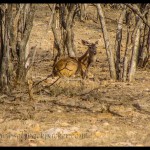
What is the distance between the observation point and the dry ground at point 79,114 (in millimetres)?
5548

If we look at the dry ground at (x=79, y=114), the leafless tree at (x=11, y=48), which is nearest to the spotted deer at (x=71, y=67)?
the dry ground at (x=79, y=114)

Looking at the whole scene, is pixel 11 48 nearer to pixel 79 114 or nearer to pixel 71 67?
pixel 71 67

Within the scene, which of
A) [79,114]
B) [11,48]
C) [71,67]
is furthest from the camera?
[71,67]

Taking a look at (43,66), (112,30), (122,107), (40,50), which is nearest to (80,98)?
(122,107)

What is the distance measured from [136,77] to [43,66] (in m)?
2.59

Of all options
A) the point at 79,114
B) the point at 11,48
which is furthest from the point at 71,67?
the point at 79,114

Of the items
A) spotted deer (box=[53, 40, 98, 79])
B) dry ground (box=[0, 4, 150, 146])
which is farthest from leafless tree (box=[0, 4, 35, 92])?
spotted deer (box=[53, 40, 98, 79])

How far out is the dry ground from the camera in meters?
5.55

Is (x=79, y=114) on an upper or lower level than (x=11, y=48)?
lower

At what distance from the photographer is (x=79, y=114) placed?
659 cm

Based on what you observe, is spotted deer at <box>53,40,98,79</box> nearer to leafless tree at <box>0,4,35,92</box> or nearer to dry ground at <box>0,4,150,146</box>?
dry ground at <box>0,4,150,146</box>

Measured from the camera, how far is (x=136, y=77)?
32.6ft

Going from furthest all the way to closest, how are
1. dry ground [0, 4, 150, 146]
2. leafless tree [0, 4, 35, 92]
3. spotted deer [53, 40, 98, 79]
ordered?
spotted deer [53, 40, 98, 79] → leafless tree [0, 4, 35, 92] → dry ground [0, 4, 150, 146]

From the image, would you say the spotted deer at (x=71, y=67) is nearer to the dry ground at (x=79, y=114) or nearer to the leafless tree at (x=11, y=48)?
the dry ground at (x=79, y=114)
